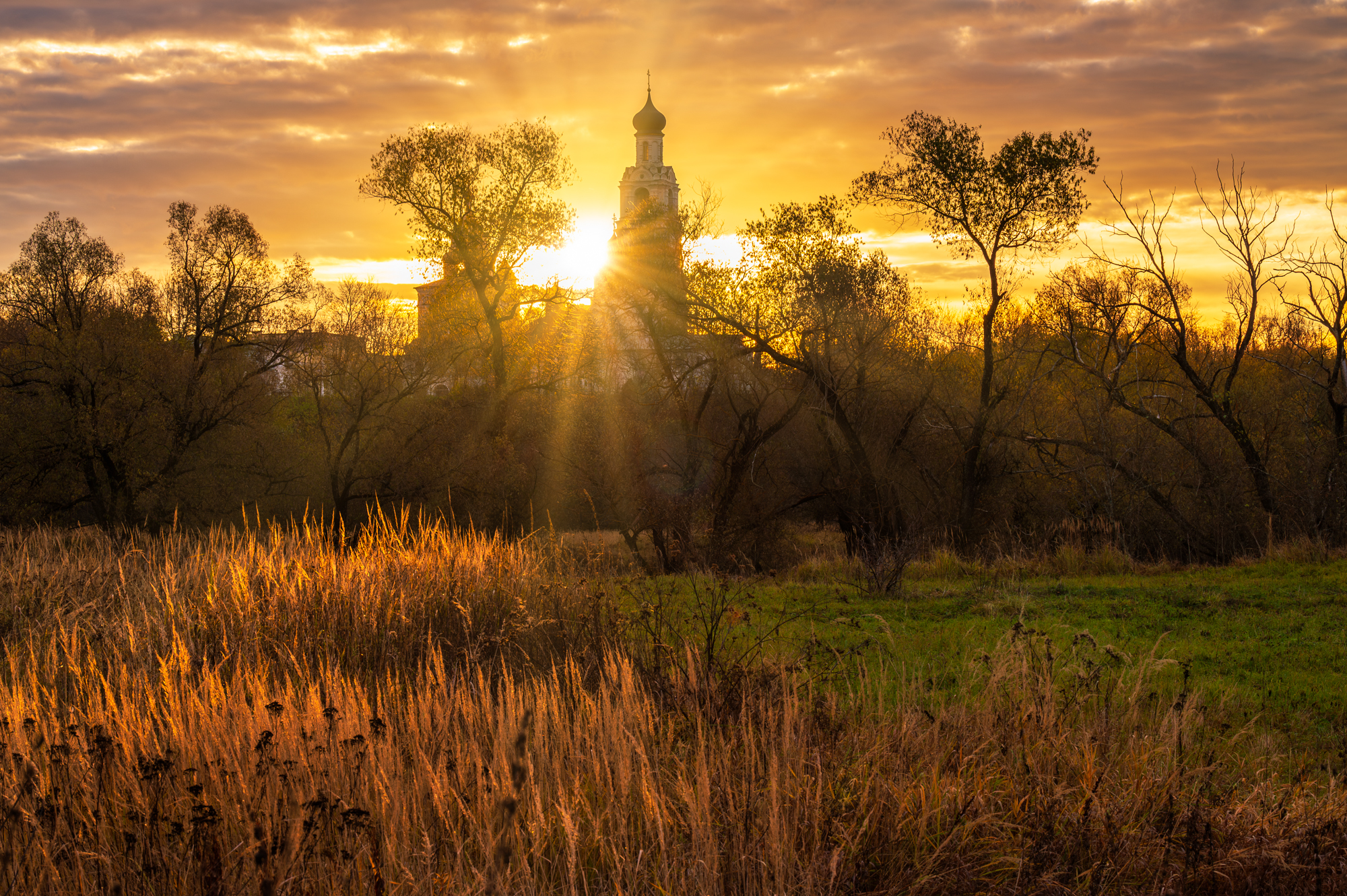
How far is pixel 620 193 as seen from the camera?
67938 millimetres

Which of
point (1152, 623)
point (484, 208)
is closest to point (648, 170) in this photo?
point (484, 208)

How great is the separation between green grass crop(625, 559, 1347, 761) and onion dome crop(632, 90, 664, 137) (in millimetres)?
60386

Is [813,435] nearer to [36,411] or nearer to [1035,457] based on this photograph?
[1035,457]

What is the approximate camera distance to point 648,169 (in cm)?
6675

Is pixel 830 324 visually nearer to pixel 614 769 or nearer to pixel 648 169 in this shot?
pixel 614 769

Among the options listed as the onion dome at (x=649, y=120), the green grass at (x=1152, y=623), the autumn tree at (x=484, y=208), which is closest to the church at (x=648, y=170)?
the onion dome at (x=649, y=120)

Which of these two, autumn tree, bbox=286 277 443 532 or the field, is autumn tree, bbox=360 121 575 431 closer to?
autumn tree, bbox=286 277 443 532

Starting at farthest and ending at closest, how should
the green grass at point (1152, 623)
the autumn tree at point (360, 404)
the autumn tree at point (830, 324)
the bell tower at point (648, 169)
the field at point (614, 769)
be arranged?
the bell tower at point (648, 169)
the autumn tree at point (360, 404)
the autumn tree at point (830, 324)
the green grass at point (1152, 623)
the field at point (614, 769)

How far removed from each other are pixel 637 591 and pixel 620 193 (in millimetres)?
59556

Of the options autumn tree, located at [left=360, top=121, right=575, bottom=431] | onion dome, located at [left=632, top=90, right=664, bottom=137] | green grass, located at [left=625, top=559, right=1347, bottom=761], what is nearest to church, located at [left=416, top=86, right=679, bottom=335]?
onion dome, located at [left=632, top=90, right=664, bottom=137]

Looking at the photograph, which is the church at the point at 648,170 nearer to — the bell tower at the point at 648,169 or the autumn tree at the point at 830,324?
the bell tower at the point at 648,169

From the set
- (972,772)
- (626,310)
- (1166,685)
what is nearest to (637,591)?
(1166,685)

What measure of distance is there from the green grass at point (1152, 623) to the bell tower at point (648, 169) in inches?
2152

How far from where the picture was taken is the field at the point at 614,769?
3.62m
